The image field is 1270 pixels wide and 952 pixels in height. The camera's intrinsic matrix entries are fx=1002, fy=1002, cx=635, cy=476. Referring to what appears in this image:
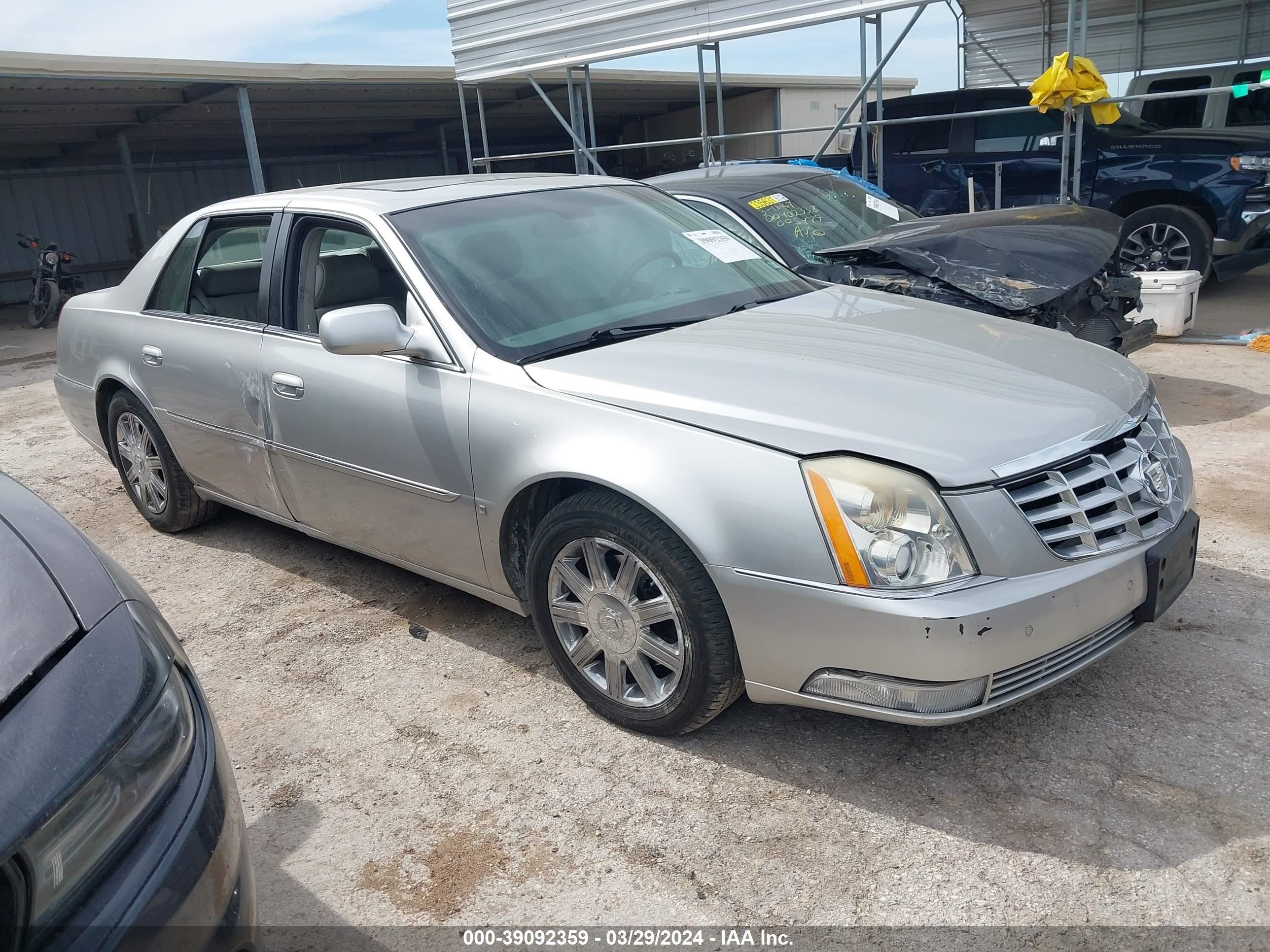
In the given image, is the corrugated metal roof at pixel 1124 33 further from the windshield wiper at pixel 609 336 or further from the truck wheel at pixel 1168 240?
the windshield wiper at pixel 609 336

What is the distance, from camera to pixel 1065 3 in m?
14.3

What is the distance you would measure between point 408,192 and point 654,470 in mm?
1762

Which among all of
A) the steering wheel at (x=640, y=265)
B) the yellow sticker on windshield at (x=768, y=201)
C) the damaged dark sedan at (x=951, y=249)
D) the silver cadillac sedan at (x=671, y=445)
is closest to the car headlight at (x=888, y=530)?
the silver cadillac sedan at (x=671, y=445)

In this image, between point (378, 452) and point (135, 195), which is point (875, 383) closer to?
point (378, 452)

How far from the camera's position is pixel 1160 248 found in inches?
336

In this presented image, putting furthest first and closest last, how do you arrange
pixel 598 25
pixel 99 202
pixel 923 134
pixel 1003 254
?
pixel 99 202
pixel 598 25
pixel 923 134
pixel 1003 254

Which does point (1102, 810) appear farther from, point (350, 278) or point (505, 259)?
point (350, 278)

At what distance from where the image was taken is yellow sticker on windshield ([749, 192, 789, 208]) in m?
5.89

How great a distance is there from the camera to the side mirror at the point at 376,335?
297 centimetres

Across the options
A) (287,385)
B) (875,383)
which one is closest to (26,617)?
(875,383)

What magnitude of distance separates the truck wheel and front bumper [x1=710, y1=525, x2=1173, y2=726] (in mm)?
6737

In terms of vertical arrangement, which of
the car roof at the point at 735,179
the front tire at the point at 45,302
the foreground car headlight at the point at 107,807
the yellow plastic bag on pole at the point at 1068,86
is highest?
the yellow plastic bag on pole at the point at 1068,86

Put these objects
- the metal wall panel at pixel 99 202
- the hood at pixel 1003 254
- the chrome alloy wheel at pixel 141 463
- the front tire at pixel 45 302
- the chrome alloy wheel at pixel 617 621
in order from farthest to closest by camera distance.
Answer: the metal wall panel at pixel 99 202 → the front tire at pixel 45 302 → the hood at pixel 1003 254 → the chrome alloy wheel at pixel 141 463 → the chrome alloy wheel at pixel 617 621

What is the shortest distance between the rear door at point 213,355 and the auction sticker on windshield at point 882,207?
4084mm
